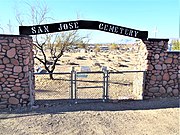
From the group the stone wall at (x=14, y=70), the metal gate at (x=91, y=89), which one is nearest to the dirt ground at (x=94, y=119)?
the stone wall at (x=14, y=70)

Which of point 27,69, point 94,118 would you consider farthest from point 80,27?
point 94,118

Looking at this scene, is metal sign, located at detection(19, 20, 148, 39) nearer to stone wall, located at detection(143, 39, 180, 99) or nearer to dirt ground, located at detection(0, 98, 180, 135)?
stone wall, located at detection(143, 39, 180, 99)

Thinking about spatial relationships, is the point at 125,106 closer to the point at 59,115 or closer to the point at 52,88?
the point at 59,115

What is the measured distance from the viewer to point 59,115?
23.3 ft

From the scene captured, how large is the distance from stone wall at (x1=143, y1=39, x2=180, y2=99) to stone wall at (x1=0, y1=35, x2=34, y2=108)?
507 centimetres

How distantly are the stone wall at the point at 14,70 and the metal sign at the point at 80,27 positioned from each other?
366 mm

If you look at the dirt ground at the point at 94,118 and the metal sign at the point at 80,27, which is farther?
the metal sign at the point at 80,27

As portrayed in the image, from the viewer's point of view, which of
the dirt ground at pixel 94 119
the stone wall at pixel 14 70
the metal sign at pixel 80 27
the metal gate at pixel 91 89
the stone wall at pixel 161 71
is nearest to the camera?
the dirt ground at pixel 94 119

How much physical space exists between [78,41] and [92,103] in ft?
28.9

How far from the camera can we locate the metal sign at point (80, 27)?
8031 mm

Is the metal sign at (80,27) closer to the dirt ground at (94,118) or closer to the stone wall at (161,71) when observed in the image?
the stone wall at (161,71)

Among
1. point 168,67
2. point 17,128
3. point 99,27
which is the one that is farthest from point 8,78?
point 168,67

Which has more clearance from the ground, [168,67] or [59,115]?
[168,67]

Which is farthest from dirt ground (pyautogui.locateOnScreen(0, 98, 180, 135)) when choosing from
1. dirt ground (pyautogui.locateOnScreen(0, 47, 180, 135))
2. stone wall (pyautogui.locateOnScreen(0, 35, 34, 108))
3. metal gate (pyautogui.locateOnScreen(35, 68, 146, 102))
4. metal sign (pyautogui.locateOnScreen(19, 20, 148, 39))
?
metal sign (pyautogui.locateOnScreen(19, 20, 148, 39))
